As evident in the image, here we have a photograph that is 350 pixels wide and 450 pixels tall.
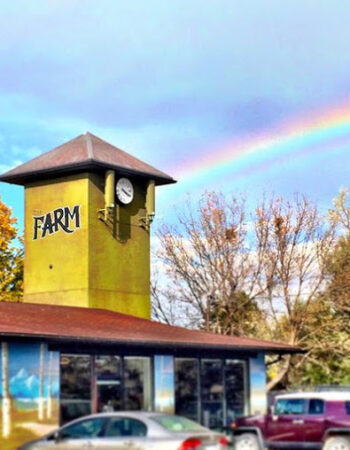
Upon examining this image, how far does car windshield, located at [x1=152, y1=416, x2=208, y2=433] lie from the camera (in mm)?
17484

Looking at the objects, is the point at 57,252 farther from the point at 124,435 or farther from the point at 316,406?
the point at 124,435

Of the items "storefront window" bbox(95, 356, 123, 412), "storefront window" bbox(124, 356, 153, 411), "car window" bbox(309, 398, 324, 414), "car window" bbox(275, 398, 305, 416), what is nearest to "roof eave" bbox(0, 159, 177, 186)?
"storefront window" bbox(124, 356, 153, 411)

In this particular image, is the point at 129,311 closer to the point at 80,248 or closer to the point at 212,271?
the point at 80,248

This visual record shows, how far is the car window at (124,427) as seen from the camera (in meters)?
17.5

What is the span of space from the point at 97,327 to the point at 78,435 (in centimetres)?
811

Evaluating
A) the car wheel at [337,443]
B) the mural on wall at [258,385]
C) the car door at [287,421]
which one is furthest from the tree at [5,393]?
the mural on wall at [258,385]

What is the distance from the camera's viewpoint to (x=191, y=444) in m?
16.8

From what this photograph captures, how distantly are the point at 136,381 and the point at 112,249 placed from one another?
10660 millimetres

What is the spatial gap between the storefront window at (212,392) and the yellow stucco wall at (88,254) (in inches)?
302

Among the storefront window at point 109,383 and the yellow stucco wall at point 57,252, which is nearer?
the storefront window at point 109,383

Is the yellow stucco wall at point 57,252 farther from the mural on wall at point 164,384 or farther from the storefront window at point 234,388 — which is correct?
the mural on wall at point 164,384

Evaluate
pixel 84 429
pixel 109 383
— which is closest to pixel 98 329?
pixel 109 383

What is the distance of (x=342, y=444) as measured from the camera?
2136 centimetres

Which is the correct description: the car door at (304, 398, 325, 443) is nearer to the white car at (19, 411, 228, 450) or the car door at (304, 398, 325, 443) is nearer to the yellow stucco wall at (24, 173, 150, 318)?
the white car at (19, 411, 228, 450)
